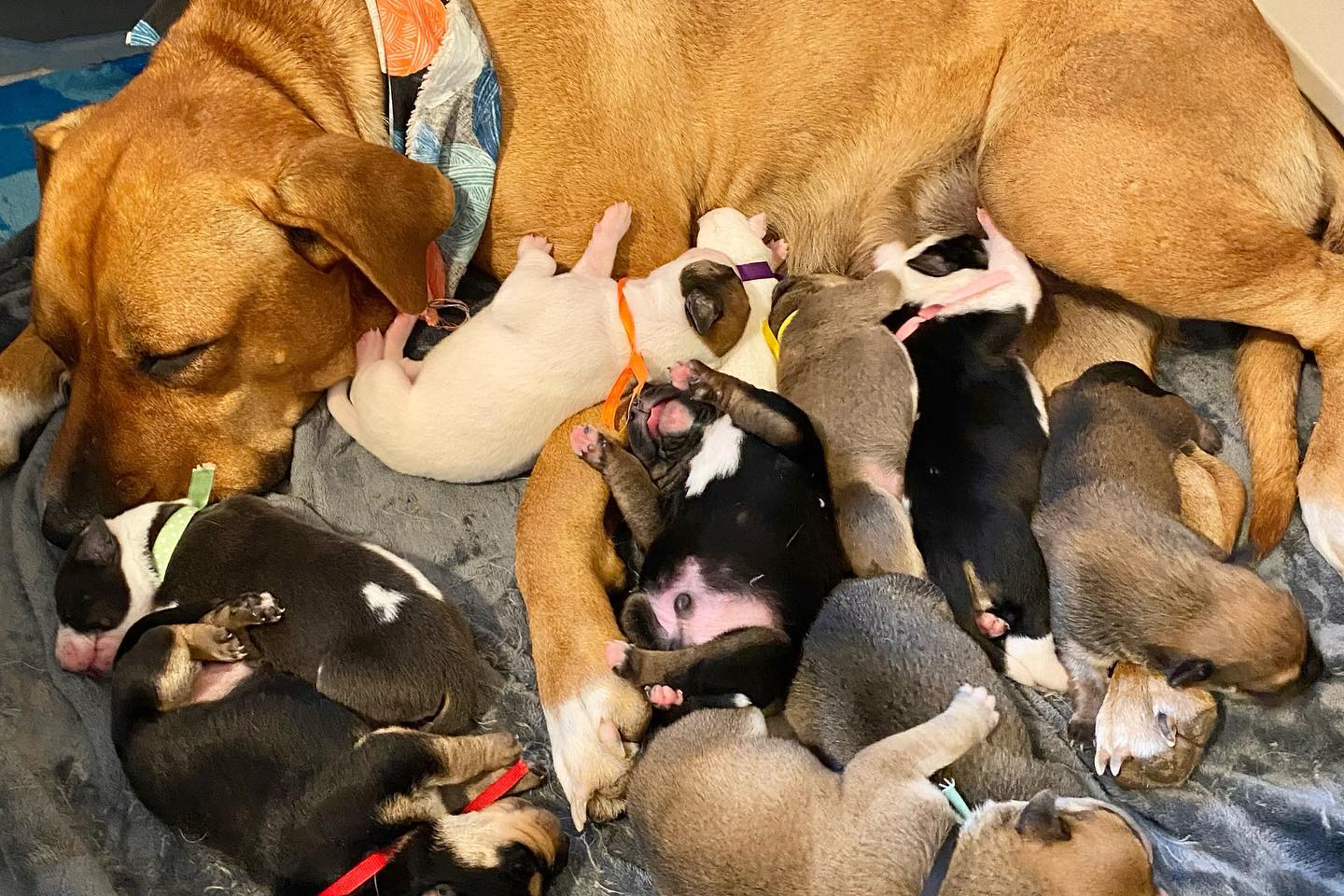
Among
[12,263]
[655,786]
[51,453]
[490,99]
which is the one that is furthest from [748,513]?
→ [12,263]

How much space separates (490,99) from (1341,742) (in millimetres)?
2408

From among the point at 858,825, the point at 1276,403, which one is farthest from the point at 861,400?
the point at 1276,403

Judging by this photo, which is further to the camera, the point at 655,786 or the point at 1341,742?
the point at 1341,742

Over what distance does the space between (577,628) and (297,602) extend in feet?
1.95

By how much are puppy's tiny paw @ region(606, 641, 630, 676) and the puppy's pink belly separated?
78 cm

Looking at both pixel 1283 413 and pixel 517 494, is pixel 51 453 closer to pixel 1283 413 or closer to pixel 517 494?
pixel 517 494

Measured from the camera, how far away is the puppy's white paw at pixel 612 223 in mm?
2574

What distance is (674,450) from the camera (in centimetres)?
250

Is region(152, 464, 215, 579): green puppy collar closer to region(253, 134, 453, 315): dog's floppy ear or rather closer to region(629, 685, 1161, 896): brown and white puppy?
region(253, 134, 453, 315): dog's floppy ear

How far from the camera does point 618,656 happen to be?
2.18 m

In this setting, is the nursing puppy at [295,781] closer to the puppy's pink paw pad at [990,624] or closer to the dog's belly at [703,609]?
the dog's belly at [703,609]

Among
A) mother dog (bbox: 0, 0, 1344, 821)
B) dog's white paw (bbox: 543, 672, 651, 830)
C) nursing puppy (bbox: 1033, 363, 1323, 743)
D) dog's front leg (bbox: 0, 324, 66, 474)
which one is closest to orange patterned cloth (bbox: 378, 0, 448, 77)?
mother dog (bbox: 0, 0, 1344, 821)

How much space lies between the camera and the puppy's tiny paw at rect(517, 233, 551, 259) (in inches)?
102

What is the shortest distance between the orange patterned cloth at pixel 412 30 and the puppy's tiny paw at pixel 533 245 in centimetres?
47
